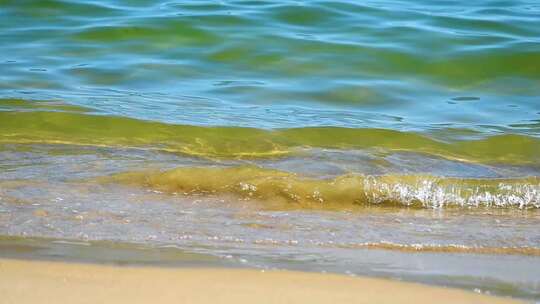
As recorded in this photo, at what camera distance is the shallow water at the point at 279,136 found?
3.97 m

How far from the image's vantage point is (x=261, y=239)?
4020mm

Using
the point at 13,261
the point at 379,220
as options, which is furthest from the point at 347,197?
the point at 13,261

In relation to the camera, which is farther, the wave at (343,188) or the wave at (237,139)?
the wave at (237,139)

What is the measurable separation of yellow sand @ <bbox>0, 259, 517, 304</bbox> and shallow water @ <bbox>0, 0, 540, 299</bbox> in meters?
0.13

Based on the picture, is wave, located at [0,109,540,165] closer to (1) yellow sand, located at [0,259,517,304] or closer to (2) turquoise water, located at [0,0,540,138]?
(2) turquoise water, located at [0,0,540,138]

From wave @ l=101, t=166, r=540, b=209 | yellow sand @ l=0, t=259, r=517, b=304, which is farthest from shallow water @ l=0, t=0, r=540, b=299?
yellow sand @ l=0, t=259, r=517, b=304

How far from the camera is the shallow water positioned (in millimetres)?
3967

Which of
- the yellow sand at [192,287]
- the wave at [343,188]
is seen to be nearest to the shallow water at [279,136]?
the wave at [343,188]

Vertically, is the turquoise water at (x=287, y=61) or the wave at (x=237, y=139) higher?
the turquoise water at (x=287, y=61)

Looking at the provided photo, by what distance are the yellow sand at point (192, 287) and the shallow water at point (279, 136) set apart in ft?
0.43

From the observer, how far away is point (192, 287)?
3.34 m

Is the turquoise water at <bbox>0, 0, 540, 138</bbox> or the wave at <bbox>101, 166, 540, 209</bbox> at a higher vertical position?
the turquoise water at <bbox>0, 0, 540, 138</bbox>

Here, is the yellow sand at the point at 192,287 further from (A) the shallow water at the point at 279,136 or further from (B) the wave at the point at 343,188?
(B) the wave at the point at 343,188

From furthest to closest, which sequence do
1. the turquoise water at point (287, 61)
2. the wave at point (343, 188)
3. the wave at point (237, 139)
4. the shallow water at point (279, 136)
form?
the turquoise water at point (287, 61) → the wave at point (237, 139) → the wave at point (343, 188) → the shallow water at point (279, 136)
